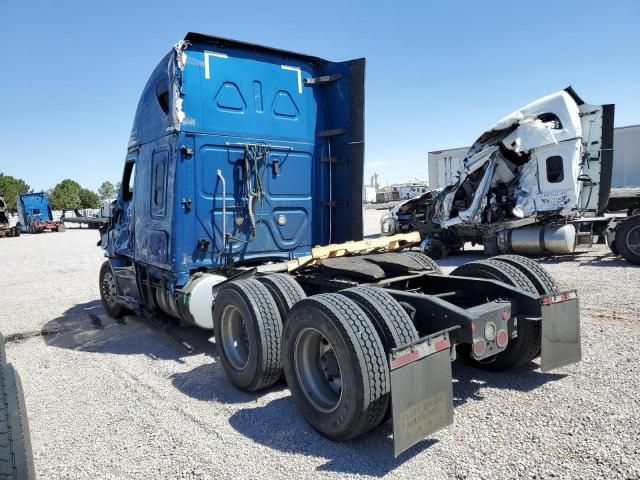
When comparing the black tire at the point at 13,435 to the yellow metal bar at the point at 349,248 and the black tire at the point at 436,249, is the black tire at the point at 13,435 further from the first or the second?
the black tire at the point at 436,249

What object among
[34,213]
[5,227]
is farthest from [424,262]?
[34,213]

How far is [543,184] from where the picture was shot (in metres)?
10.4

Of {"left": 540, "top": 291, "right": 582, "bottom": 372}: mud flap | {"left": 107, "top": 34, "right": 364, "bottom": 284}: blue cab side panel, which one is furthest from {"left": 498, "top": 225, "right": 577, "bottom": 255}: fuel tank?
{"left": 540, "top": 291, "right": 582, "bottom": 372}: mud flap

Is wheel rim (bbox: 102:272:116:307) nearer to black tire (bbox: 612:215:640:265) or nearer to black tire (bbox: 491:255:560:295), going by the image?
black tire (bbox: 491:255:560:295)

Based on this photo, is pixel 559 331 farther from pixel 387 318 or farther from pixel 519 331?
pixel 387 318

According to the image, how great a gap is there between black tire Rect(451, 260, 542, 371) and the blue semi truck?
12mm

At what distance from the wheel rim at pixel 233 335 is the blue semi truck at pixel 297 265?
0.01 metres

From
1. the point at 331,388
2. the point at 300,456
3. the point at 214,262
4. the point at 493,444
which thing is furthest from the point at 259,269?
the point at 493,444

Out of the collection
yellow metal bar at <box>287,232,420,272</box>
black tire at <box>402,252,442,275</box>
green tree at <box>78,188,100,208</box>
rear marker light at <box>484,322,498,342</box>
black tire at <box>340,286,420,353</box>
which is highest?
green tree at <box>78,188,100,208</box>

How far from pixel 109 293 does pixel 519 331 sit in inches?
242

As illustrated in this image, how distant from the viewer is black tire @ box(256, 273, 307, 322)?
396cm

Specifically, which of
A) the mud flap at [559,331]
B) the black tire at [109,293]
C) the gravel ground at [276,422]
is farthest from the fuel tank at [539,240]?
the black tire at [109,293]

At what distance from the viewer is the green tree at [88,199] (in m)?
73.8

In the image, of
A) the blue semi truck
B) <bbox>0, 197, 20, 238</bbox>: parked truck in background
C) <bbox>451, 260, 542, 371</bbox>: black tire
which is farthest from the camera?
<bbox>0, 197, 20, 238</bbox>: parked truck in background
